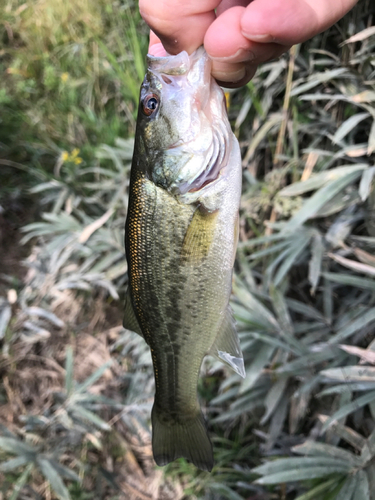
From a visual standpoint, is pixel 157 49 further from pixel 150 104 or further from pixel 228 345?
pixel 228 345

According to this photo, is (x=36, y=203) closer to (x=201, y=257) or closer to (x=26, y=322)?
(x=26, y=322)

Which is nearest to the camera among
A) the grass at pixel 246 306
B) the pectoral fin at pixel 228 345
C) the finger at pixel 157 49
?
the pectoral fin at pixel 228 345

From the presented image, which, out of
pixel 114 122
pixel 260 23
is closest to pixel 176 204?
pixel 260 23

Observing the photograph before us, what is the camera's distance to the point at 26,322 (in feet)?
7.89

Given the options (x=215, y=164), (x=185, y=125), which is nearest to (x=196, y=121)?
(x=185, y=125)

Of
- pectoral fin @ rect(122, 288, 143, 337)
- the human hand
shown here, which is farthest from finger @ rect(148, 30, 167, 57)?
pectoral fin @ rect(122, 288, 143, 337)

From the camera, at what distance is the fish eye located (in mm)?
1024

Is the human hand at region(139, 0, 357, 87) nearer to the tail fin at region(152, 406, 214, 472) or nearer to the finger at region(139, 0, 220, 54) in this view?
the finger at region(139, 0, 220, 54)

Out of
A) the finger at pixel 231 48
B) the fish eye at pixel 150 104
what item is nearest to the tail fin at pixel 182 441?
the fish eye at pixel 150 104

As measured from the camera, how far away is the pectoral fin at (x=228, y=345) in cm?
110

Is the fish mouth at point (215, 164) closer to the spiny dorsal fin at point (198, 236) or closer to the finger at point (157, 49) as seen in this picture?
the spiny dorsal fin at point (198, 236)

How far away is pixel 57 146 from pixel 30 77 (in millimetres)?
1103

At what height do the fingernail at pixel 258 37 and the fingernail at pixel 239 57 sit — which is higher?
the fingernail at pixel 258 37

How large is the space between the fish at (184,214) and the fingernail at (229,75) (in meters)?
0.02
